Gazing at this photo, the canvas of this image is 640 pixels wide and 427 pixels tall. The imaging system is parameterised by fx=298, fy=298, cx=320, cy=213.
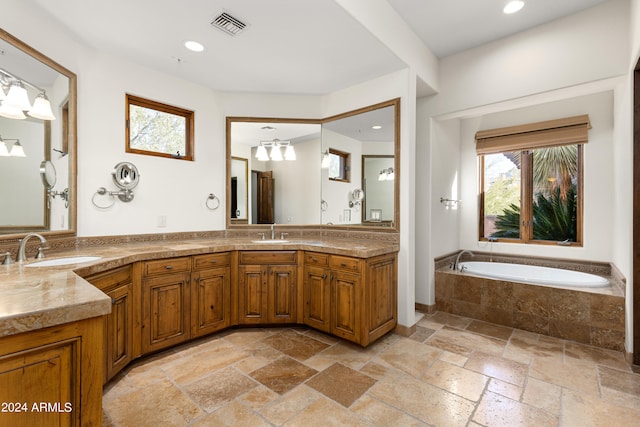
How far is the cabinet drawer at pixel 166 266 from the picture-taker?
2.25 m

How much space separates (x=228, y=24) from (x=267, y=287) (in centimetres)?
222

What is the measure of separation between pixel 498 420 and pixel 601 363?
1301 mm

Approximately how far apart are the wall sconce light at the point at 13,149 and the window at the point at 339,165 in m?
2.59

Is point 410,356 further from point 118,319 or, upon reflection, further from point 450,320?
point 118,319

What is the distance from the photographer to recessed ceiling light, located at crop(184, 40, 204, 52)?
246 centimetres

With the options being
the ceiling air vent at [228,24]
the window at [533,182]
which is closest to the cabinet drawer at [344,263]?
the ceiling air vent at [228,24]

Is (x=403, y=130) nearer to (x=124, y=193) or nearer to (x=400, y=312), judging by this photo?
(x=400, y=312)

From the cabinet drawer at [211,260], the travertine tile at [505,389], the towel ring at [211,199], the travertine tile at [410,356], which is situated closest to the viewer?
the travertine tile at [505,389]

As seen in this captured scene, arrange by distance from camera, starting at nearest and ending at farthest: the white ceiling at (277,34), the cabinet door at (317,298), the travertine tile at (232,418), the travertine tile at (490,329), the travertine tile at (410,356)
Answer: the travertine tile at (232,418) → the white ceiling at (277,34) → the travertine tile at (410,356) → the cabinet door at (317,298) → the travertine tile at (490,329)

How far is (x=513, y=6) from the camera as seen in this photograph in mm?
2479

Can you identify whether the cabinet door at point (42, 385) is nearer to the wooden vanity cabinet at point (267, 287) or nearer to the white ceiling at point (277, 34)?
the wooden vanity cabinet at point (267, 287)

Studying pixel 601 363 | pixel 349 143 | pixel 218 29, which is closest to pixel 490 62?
pixel 349 143

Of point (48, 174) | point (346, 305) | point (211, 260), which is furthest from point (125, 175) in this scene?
point (346, 305)

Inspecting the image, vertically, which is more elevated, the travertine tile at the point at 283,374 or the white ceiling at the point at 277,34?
the white ceiling at the point at 277,34
